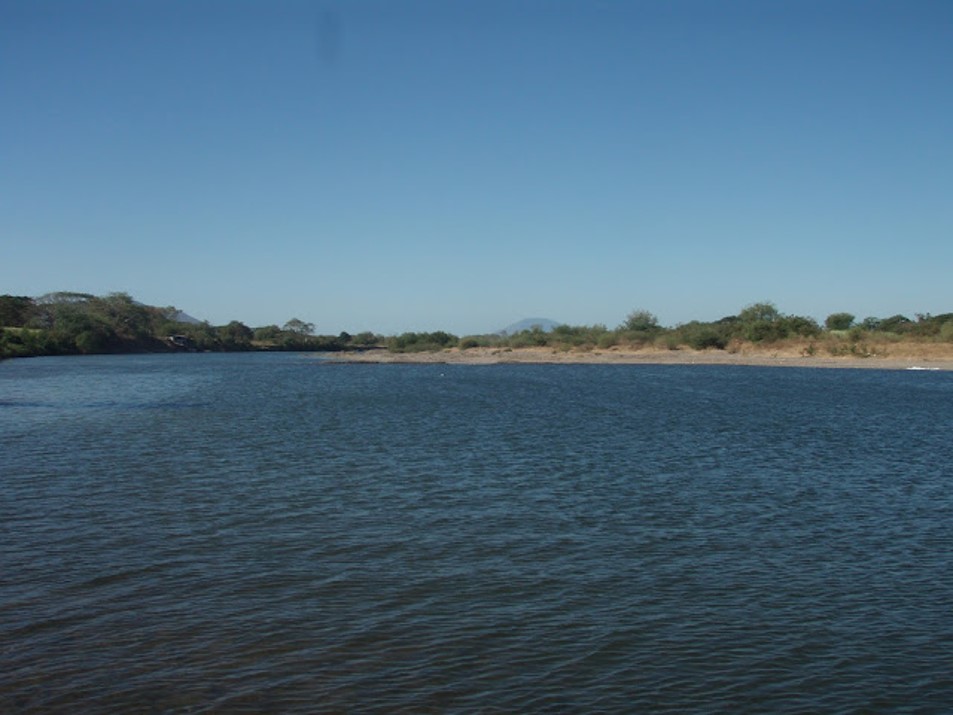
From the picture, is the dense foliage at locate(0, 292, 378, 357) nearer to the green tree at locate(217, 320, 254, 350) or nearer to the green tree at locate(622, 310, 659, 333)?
the green tree at locate(217, 320, 254, 350)

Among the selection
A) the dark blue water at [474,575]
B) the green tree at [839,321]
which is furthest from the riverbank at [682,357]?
the dark blue water at [474,575]

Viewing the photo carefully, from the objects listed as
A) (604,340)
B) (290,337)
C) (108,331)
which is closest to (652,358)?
(604,340)

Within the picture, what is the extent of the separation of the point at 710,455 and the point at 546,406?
63.2 ft

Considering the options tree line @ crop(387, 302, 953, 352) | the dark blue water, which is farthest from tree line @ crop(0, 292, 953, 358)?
the dark blue water

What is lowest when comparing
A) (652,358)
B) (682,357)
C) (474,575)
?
(474,575)

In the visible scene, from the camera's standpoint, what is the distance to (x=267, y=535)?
15.3 m

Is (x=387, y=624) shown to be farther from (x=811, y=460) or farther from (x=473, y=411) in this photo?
(x=473, y=411)

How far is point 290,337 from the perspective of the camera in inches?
7589

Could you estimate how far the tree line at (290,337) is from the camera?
107250 mm

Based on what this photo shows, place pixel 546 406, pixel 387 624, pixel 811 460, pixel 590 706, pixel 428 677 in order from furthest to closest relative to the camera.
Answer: pixel 546 406 → pixel 811 460 → pixel 387 624 → pixel 428 677 → pixel 590 706

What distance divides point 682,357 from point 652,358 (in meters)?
3.91

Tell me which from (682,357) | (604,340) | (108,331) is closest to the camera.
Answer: (682,357)

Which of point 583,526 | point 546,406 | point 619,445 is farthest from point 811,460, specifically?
point 546,406

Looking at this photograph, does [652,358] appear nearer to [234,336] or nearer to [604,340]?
[604,340]
